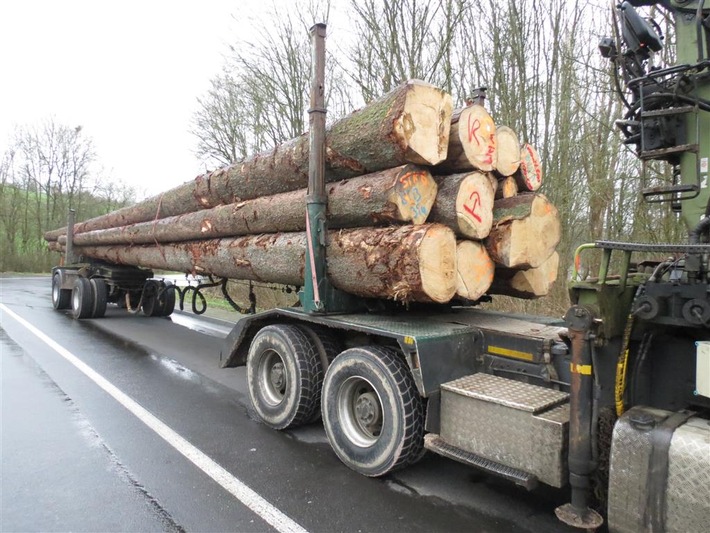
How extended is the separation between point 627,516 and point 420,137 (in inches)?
112

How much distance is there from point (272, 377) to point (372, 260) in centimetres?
174

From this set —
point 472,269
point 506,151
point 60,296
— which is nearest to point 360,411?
point 472,269

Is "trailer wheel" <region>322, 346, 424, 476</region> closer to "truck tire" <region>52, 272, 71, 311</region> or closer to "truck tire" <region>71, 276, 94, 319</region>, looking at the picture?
"truck tire" <region>71, 276, 94, 319</region>

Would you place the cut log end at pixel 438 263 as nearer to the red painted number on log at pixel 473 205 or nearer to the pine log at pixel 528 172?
the red painted number on log at pixel 473 205

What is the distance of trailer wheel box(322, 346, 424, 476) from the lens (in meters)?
3.60

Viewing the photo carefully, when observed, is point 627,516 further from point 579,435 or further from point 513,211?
point 513,211

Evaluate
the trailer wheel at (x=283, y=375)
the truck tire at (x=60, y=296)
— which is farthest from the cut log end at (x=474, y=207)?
the truck tire at (x=60, y=296)

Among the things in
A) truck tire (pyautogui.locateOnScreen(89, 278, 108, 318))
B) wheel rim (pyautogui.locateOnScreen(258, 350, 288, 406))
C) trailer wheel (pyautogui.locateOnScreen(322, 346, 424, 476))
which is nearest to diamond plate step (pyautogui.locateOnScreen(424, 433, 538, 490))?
trailer wheel (pyautogui.locateOnScreen(322, 346, 424, 476))

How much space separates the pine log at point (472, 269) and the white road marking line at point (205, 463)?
2.15 m

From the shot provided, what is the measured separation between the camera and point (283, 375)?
4.86m

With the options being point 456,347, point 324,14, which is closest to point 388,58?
point 324,14

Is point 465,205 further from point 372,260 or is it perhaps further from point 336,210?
point 336,210

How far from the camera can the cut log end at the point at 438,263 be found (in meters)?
3.76

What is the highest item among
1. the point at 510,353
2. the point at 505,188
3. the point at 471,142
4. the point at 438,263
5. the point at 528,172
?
the point at 471,142
